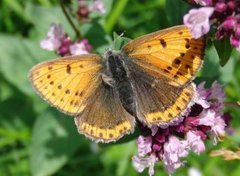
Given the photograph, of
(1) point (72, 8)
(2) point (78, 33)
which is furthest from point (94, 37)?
(1) point (72, 8)

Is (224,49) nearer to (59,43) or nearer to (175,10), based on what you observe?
(175,10)

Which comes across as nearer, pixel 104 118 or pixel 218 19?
pixel 218 19

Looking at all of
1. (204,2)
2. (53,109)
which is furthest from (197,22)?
(53,109)

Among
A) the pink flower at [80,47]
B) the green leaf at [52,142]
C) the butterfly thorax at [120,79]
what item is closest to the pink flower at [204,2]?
the butterfly thorax at [120,79]

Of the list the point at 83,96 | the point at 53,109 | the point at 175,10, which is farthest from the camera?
the point at 53,109

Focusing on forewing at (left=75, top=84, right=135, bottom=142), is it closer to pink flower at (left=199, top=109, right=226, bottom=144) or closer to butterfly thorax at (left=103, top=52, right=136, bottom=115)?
butterfly thorax at (left=103, top=52, right=136, bottom=115)

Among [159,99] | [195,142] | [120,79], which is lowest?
[195,142]

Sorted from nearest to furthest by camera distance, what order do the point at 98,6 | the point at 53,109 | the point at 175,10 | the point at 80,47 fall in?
1. the point at 175,10
2. the point at 80,47
3. the point at 98,6
4. the point at 53,109

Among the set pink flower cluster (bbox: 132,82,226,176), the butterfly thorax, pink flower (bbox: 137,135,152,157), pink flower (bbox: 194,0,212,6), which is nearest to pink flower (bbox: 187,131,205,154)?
pink flower cluster (bbox: 132,82,226,176)
